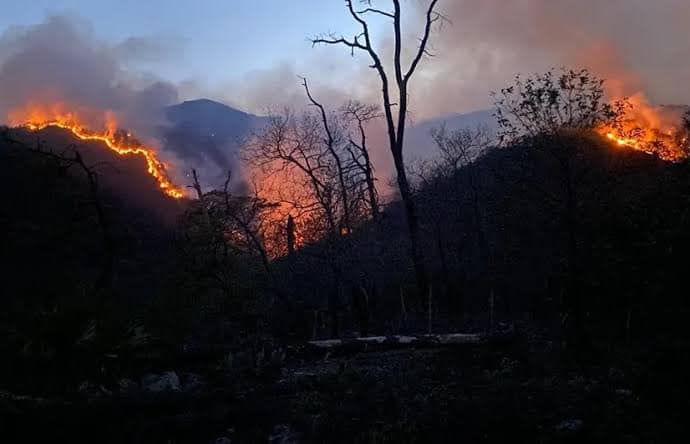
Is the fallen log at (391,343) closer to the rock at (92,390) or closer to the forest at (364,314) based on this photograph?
the forest at (364,314)

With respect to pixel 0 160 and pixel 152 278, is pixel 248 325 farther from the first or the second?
pixel 0 160

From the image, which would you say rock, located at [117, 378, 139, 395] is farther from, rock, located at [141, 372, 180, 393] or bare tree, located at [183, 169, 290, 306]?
bare tree, located at [183, 169, 290, 306]

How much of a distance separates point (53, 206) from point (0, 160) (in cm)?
378

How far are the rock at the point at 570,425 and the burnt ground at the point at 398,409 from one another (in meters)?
0.02

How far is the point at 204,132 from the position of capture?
64.8 meters

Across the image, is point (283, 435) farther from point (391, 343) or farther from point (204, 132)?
point (204, 132)

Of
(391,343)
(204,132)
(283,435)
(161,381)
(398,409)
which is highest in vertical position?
(204,132)

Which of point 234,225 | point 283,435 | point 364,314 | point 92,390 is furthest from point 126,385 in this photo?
point 234,225

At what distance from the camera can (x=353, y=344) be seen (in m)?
13.3

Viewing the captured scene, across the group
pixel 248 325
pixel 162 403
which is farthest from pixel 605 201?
pixel 248 325

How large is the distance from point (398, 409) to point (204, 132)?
60143 millimetres

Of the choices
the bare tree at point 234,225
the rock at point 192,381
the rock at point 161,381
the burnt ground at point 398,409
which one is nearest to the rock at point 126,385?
Result: the burnt ground at point 398,409

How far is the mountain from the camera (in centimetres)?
5403

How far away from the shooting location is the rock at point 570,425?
630 cm
